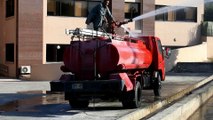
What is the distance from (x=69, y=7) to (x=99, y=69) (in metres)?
19.7

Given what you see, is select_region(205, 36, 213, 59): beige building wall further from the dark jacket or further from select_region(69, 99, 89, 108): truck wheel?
the dark jacket

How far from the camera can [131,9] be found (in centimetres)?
3697

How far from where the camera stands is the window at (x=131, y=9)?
36.8 metres

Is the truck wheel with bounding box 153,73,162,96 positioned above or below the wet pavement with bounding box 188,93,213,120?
above

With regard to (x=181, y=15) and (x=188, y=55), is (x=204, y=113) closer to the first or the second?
(x=188, y=55)

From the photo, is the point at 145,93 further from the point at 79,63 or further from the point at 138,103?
the point at 79,63

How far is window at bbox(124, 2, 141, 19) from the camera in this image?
36763 mm

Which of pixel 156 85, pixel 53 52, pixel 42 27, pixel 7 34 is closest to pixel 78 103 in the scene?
pixel 156 85

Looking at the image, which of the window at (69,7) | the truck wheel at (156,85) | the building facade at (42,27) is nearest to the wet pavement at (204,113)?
the truck wheel at (156,85)

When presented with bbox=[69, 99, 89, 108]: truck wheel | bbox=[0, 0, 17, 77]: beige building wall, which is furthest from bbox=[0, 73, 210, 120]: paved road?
bbox=[0, 0, 17, 77]: beige building wall

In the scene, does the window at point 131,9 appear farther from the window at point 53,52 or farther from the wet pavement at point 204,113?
the wet pavement at point 204,113

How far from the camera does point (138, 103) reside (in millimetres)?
14805

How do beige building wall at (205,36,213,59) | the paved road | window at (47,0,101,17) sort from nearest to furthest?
1. the paved road
2. window at (47,0,101,17)
3. beige building wall at (205,36,213,59)

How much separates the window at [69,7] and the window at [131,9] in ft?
11.4
